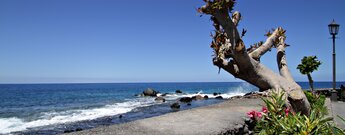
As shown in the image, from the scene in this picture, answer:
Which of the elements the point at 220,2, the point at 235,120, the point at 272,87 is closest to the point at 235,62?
the point at 272,87

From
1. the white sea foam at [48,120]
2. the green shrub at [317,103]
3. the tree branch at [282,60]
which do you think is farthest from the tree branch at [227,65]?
the white sea foam at [48,120]

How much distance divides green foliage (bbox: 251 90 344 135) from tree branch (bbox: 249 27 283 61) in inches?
24.3

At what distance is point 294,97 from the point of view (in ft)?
10.9

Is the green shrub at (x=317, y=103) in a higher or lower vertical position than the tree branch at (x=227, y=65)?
lower

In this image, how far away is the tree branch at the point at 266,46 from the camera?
11.8 ft

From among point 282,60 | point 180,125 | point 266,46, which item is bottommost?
point 180,125

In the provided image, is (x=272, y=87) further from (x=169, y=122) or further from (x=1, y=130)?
(x=1, y=130)

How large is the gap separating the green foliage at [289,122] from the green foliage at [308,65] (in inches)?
520

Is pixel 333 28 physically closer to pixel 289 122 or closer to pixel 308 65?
pixel 308 65

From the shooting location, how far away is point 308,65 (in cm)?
1705

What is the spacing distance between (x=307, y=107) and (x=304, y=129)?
0.28 m

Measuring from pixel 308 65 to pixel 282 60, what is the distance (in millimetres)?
14594

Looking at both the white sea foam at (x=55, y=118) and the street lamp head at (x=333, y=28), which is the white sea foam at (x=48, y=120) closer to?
the white sea foam at (x=55, y=118)

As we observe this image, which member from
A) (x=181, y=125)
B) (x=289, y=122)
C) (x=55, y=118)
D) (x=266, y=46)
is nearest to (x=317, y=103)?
(x=181, y=125)
